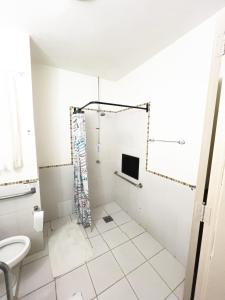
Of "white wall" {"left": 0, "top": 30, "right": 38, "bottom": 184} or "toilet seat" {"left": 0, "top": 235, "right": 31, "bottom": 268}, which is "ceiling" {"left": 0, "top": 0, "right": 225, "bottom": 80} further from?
"toilet seat" {"left": 0, "top": 235, "right": 31, "bottom": 268}

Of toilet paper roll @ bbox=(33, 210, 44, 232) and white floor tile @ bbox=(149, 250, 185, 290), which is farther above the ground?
toilet paper roll @ bbox=(33, 210, 44, 232)

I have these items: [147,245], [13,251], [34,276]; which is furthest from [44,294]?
[147,245]

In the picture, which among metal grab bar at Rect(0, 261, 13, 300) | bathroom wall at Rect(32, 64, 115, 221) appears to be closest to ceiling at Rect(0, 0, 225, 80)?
bathroom wall at Rect(32, 64, 115, 221)

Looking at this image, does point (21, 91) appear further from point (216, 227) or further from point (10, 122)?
point (216, 227)

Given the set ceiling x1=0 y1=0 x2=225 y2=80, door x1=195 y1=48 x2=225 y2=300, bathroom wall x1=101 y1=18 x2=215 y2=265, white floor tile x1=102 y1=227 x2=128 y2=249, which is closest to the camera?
door x1=195 y1=48 x2=225 y2=300

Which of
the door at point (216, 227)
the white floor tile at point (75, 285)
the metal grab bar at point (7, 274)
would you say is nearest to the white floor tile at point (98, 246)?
the white floor tile at point (75, 285)

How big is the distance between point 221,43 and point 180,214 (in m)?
1.59

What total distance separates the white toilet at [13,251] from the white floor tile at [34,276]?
83mm

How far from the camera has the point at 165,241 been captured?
1801mm

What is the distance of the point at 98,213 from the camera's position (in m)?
2.59

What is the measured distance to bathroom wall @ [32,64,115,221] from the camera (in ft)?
6.91

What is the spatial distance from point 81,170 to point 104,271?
4.09 feet

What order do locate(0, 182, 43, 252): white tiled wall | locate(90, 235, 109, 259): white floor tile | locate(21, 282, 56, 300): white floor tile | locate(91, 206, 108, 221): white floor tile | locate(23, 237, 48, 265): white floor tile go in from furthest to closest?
1. locate(91, 206, 108, 221): white floor tile
2. locate(90, 235, 109, 259): white floor tile
3. locate(23, 237, 48, 265): white floor tile
4. locate(0, 182, 43, 252): white tiled wall
5. locate(21, 282, 56, 300): white floor tile

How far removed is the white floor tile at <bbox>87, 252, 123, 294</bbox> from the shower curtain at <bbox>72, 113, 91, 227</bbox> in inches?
23.6
